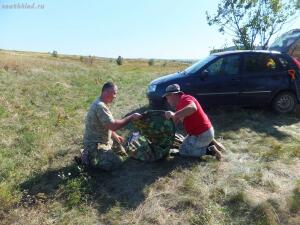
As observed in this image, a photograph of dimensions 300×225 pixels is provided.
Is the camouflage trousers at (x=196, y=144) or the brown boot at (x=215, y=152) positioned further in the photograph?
the brown boot at (x=215, y=152)

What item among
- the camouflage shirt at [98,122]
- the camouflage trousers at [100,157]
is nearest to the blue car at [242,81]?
the camouflage shirt at [98,122]

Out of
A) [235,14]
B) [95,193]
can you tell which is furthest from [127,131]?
[235,14]

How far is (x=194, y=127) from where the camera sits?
22.2 feet

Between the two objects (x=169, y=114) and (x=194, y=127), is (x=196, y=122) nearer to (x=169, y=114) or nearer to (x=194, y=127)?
(x=194, y=127)

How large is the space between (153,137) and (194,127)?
2.45 ft

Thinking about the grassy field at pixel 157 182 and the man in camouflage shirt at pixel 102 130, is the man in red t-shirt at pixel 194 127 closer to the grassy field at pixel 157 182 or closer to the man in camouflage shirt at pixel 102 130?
the grassy field at pixel 157 182

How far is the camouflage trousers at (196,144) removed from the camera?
6801mm

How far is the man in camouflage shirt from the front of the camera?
6266 mm

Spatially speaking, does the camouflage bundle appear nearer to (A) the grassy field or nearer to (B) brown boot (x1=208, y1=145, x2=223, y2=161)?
(A) the grassy field

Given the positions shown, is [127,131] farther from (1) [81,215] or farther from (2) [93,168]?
(1) [81,215]

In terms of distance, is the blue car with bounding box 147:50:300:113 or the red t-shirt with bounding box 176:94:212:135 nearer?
the red t-shirt with bounding box 176:94:212:135

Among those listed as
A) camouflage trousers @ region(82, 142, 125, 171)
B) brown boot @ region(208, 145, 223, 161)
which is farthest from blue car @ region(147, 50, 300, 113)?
camouflage trousers @ region(82, 142, 125, 171)

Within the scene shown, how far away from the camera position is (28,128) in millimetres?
9164

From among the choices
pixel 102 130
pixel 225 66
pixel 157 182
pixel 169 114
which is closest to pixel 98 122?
pixel 102 130
